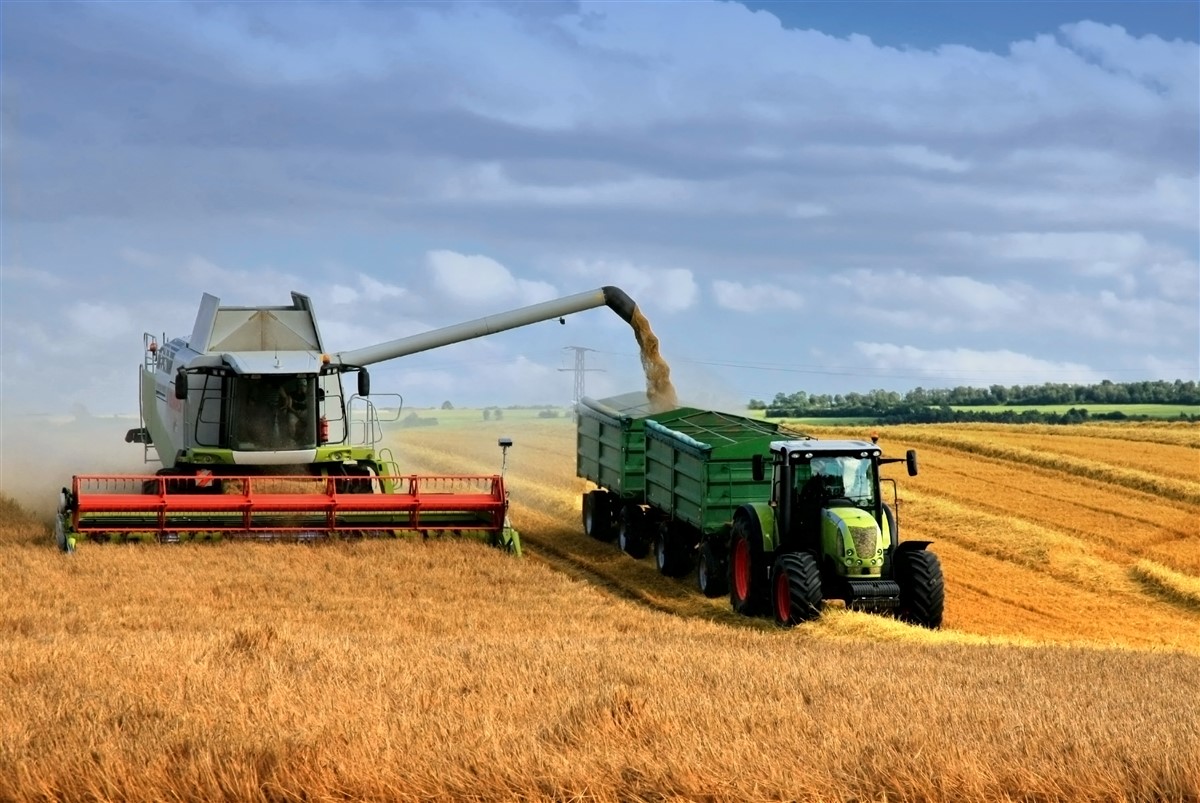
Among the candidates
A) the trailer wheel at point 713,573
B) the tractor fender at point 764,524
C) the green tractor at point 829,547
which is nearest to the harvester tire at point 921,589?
the green tractor at point 829,547

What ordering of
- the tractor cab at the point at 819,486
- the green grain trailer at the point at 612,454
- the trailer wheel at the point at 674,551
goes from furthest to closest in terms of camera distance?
the green grain trailer at the point at 612,454, the trailer wheel at the point at 674,551, the tractor cab at the point at 819,486

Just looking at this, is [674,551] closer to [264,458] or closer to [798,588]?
[798,588]

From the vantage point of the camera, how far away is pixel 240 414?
70.1ft

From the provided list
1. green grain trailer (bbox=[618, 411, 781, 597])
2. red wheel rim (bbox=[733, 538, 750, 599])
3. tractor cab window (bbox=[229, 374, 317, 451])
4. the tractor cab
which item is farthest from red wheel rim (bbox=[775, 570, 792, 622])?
tractor cab window (bbox=[229, 374, 317, 451])

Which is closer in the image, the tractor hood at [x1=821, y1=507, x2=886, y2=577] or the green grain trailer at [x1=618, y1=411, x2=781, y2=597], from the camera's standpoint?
the tractor hood at [x1=821, y1=507, x2=886, y2=577]

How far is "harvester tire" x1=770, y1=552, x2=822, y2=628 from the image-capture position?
48.6ft

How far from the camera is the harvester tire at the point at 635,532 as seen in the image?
67.6 feet

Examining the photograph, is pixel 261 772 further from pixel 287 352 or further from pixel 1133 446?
pixel 1133 446

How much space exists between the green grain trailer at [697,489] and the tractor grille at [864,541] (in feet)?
4.89

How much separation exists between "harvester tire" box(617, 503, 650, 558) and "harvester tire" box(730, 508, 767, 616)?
12.8 feet

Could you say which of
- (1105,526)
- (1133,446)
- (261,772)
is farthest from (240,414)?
(1133,446)

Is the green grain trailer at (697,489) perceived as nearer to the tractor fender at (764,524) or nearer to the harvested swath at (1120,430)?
the tractor fender at (764,524)

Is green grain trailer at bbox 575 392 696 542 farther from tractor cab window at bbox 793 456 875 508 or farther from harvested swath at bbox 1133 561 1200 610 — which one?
harvested swath at bbox 1133 561 1200 610

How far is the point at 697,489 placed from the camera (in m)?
17.9
